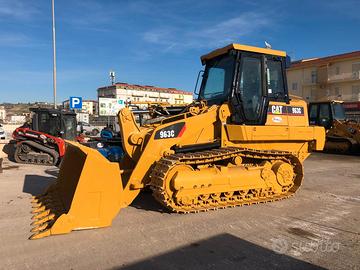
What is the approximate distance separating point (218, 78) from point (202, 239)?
12.7ft

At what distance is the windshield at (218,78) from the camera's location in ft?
23.7

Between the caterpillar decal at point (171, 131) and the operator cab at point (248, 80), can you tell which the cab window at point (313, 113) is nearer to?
the operator cab at point (248, 80)

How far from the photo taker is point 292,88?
182ft

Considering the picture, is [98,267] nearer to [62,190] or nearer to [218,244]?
[218,244]

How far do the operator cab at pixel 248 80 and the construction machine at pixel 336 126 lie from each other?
38.4 feet

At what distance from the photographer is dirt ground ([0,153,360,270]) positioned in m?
4.29

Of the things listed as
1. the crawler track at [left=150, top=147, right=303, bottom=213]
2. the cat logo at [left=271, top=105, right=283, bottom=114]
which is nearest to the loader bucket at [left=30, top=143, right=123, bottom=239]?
the crawler track at [left=150, top=147, right=303, bottom=213]

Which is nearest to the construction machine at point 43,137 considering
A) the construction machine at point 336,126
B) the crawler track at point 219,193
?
the crawler track at point 219,193

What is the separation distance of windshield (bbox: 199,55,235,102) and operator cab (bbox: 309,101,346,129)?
40.5 feet

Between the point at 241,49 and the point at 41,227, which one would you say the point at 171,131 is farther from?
the point at 41,227

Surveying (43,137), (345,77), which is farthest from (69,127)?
(345,77)

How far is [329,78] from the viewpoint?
166ft

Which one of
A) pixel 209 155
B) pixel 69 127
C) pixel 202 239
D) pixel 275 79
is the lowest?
pixel 202 239

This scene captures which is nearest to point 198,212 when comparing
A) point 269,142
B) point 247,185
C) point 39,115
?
point 247,185
